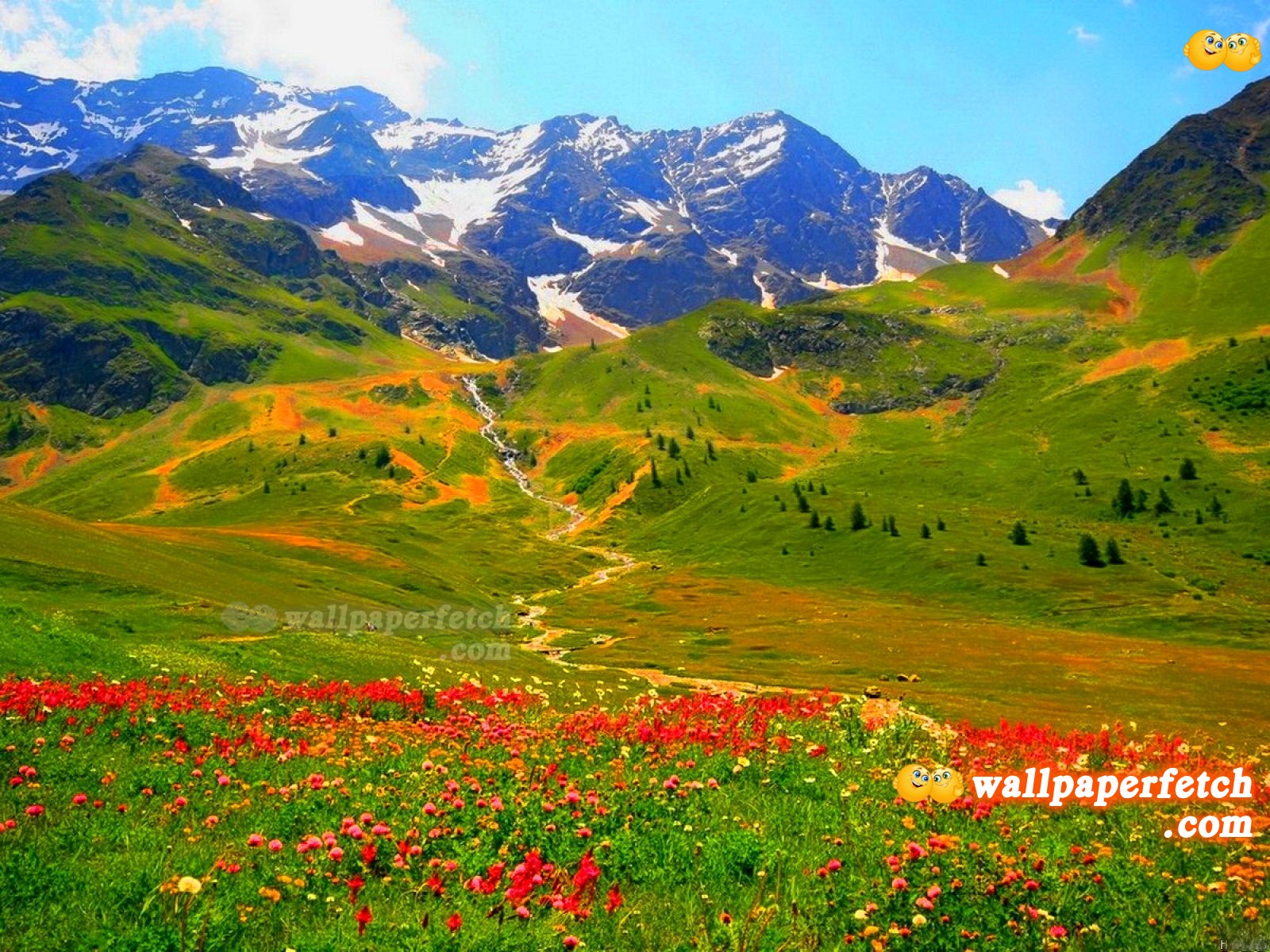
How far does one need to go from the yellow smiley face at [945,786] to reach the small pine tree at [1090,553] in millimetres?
156404

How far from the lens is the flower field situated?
7.30 m

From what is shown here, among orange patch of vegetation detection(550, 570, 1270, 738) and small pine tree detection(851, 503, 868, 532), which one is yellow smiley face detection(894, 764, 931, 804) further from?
small pine tree detection(851, 503, 868, 532)

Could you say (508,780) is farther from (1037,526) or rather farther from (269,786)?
(1037,526)

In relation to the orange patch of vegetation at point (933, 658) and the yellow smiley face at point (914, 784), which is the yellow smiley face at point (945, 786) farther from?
the orange patch of vegetation at point (933, 658)

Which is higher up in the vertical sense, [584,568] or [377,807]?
[377,807]

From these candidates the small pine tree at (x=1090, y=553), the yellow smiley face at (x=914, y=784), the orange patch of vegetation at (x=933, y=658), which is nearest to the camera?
the yellow smiley face at (x=914, y=784)

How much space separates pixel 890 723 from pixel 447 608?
8667 cm

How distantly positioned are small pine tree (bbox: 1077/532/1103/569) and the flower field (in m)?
151

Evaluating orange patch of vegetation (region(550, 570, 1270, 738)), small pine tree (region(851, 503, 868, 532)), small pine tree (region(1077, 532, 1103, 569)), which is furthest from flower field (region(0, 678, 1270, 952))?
small pine tree (region(851, 503, 868, 532))

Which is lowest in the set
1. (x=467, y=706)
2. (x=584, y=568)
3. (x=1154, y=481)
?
(x=584, y=568)

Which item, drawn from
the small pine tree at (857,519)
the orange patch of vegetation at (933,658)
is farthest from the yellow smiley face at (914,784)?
the small pine tree at (857,519)

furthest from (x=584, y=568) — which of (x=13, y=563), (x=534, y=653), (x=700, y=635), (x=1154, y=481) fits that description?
(x=1154, y=481)

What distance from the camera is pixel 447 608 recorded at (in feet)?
324

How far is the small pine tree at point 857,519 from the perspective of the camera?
179250 mm
